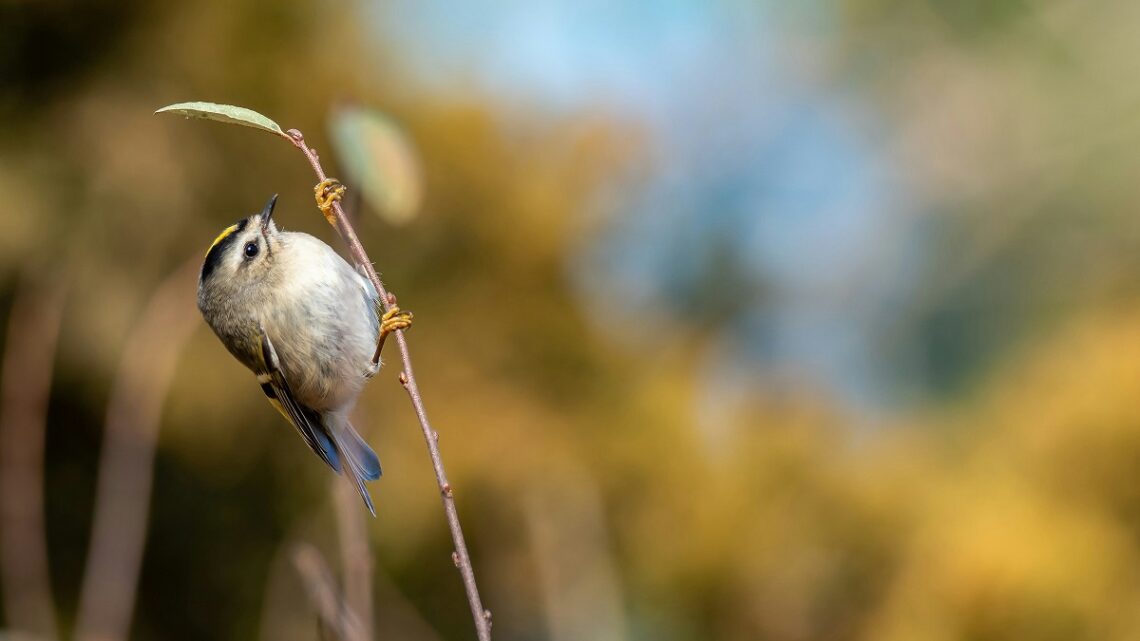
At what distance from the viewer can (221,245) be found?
108cm

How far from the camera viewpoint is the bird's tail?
105 cm

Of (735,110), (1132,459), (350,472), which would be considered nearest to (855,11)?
(735,110)

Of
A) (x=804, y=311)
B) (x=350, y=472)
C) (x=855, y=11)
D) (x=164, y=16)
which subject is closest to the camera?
(x=350, y=472)

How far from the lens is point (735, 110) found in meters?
4.96

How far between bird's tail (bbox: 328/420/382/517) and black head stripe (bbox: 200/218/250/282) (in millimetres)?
214

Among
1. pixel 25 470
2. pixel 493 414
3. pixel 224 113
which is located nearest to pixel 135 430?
pixel 25 470

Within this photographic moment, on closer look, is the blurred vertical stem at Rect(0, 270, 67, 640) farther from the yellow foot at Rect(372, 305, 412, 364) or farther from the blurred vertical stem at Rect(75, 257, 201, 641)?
the yellow foot at Rect(372, 305, 412, 364)

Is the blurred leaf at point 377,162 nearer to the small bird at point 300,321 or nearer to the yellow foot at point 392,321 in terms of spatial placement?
the yellow foot at point 392,321

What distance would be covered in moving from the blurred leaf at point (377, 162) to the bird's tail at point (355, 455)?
0.34 meters

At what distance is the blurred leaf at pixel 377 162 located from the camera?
712 millimetres

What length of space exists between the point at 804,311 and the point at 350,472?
132 inches

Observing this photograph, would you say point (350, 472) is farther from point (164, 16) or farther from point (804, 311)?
point (804, 311)

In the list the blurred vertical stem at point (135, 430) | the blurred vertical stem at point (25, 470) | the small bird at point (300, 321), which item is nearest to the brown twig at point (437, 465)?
the small bird at point (300, 321)

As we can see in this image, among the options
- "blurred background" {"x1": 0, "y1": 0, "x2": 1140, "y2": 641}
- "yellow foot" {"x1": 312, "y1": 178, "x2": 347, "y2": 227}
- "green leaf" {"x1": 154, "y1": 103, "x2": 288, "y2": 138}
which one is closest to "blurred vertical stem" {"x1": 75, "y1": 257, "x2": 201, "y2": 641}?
"blurred background" {"x1": 0, "y1": 0, "x2": 1140, "y2": 641}
